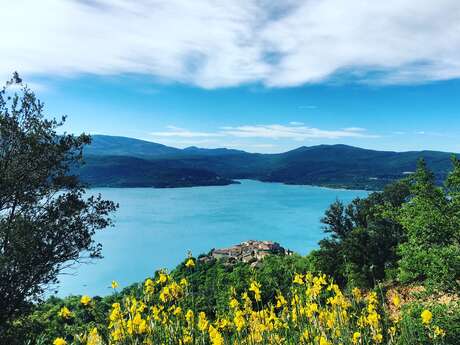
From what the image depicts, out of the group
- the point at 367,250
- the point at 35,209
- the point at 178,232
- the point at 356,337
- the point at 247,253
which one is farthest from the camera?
the point at 178,232

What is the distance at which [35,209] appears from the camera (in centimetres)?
1606

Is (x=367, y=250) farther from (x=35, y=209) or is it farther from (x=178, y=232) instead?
(x=178, y=232)

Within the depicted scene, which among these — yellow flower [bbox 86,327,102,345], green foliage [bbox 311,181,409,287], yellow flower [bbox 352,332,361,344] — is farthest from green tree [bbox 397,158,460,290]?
yellow flower [bbox 86,327,102,345]

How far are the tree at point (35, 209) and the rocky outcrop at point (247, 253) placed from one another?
105 feet

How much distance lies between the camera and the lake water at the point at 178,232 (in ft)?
279

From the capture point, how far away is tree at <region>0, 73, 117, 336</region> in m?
14.4

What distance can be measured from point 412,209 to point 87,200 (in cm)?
1584

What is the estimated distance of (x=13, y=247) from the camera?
13.8m

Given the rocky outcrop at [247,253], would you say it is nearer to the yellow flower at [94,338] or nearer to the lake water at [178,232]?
the lake water at [178,232]

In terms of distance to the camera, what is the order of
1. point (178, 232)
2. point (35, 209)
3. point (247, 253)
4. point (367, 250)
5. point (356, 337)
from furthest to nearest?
1. point (178, 232)
2. point (247, 253)
3. point (367, 250)
4. point (35, 209)
5. point (356, 337)

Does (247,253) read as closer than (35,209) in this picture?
No

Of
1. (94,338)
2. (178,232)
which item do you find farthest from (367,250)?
(178,232)

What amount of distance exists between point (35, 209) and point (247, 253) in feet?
129

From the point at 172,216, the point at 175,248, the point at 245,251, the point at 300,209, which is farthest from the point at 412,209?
the point at 300,209
